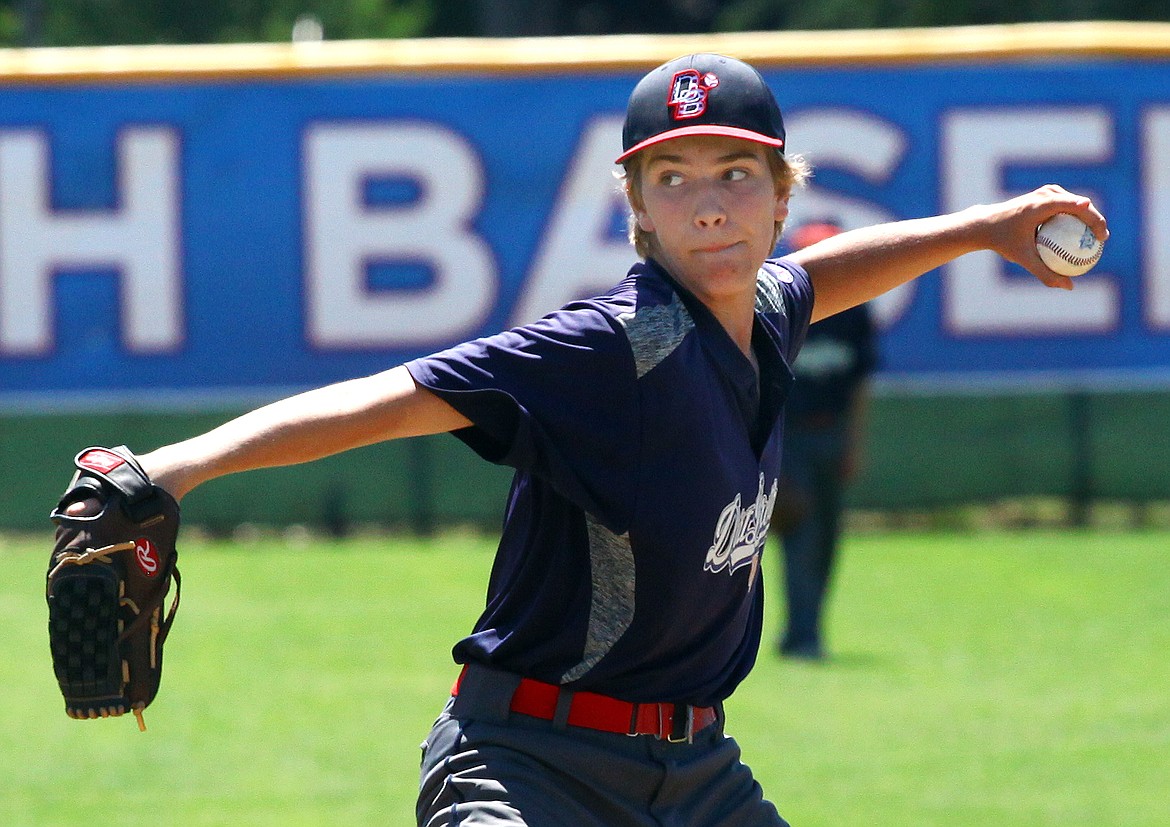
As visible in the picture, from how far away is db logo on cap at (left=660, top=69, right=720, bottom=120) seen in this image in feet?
10.7

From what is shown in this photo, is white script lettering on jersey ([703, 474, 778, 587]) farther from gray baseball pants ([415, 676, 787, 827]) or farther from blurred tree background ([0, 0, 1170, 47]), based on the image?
blurred tree background ([0, 0, 1170, 47])

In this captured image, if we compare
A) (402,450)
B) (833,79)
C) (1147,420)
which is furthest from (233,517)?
(1147,420)

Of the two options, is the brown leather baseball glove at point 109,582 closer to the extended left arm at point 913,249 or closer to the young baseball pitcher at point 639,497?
the young baseball pitcher at point 639,497

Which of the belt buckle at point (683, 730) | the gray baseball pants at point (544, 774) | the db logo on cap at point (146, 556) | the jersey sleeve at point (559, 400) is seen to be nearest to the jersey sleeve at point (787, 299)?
the jersey sleeve at point (559, 400)

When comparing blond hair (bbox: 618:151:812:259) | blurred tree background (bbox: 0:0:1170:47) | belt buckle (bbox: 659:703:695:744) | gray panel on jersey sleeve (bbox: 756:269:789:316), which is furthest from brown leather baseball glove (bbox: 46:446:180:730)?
blurred tree background (bbox: 0:0:1170:47)

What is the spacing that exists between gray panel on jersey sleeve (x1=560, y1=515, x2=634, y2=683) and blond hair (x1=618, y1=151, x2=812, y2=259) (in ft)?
1.86

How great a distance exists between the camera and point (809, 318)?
12.9 ft

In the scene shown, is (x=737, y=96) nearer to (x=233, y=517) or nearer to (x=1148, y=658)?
(x=1148, y=658)

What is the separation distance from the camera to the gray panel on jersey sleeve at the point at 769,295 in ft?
12.1

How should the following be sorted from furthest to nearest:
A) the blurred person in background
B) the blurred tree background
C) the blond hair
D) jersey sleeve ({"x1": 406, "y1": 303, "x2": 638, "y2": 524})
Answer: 1. the blurred tree background
2. the blurred person in background
3. the blond hair
4. jersey sleeve ({"x1": 406, "y1": 303, "x2": 638, "y2": 524})

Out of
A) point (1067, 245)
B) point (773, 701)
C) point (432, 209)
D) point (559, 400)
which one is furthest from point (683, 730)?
Answer: point (432, 209)

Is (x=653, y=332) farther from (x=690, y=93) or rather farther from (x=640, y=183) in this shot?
(x=690, y=93)

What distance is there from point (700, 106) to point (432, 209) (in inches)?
412

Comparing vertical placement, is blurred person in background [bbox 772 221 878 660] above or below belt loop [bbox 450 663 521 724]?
above
